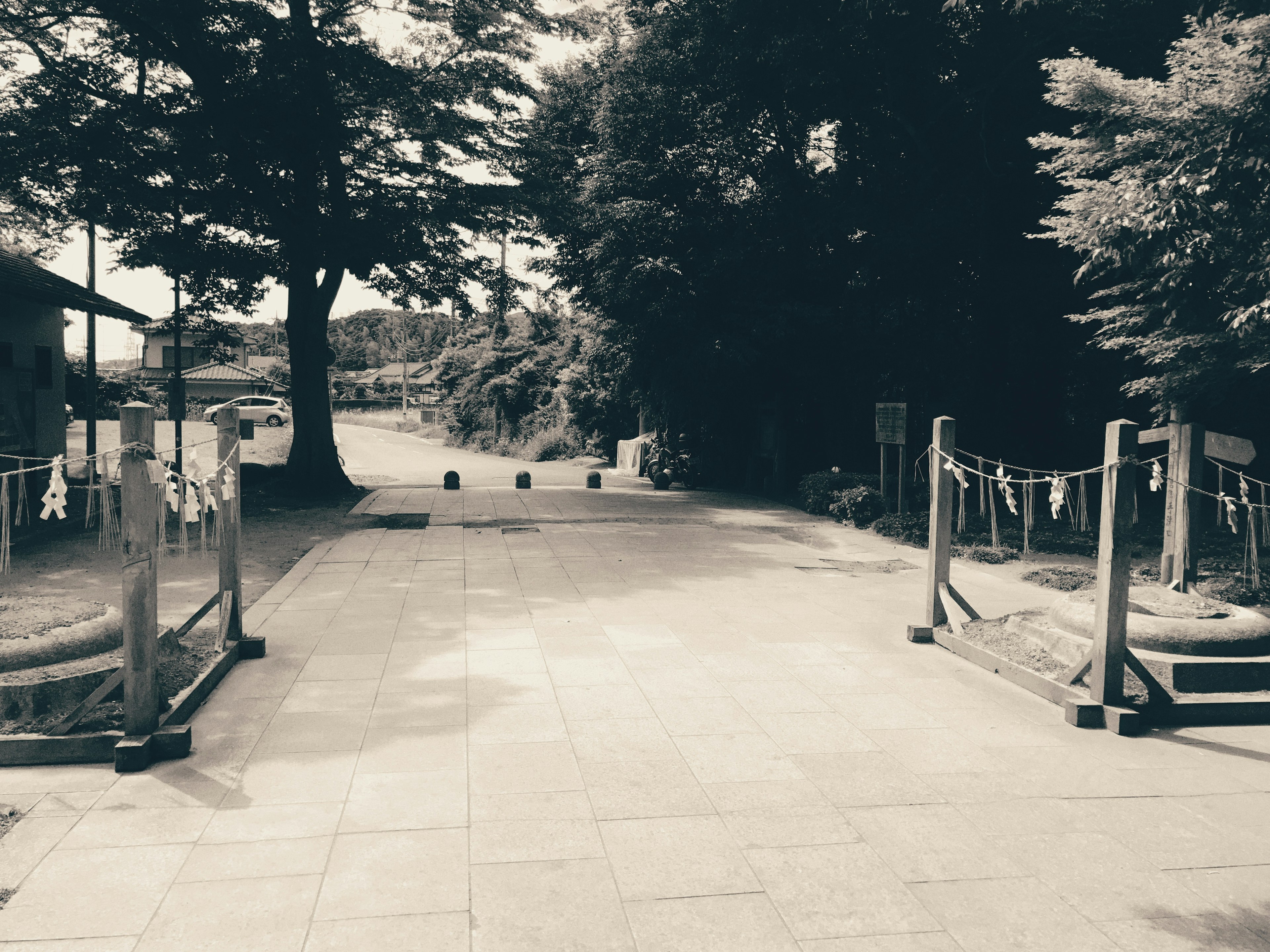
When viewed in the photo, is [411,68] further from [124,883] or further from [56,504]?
[124,883]

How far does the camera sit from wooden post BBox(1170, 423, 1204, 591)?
6.99 m

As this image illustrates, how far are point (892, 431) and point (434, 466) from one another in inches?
720

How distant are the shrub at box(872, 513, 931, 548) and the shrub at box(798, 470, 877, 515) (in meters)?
1.59

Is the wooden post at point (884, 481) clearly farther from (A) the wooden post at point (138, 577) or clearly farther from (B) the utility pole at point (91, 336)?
(B) the utility pole at point (91, 336)

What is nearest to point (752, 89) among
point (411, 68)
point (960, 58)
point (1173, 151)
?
point (960, 58)

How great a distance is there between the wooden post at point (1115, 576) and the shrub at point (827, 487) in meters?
9.81

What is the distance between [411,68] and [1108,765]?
15899 mm

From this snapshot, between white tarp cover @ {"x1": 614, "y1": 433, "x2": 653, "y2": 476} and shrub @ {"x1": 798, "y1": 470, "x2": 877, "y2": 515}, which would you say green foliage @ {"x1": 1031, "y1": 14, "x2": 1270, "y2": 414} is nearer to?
shrub @ {"x1": 798, "y1": 470, "x2": 877, "y2": 515}

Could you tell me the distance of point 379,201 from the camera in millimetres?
16172

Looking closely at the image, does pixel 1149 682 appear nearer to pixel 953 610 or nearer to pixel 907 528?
pixel 953 610

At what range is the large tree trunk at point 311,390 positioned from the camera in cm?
1759

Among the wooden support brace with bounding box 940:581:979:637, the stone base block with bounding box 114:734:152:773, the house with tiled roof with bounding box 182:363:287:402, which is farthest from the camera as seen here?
the house with tiled roof with bounding box 182:363:287:402

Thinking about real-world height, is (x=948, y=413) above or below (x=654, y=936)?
above

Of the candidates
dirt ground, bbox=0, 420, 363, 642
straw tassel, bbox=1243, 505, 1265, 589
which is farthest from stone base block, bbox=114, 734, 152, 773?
straw tassel, bbox=1243, 505, 1265, 589
